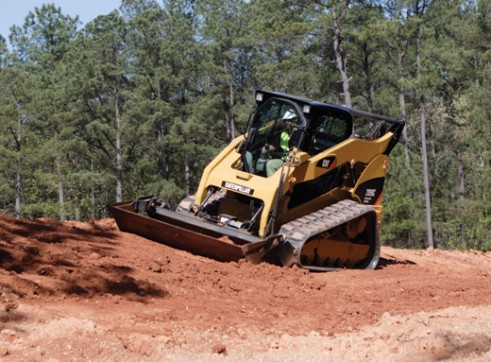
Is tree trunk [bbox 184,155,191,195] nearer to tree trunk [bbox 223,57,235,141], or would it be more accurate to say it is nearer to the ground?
tree trunk [bbox 223,57,235,141]

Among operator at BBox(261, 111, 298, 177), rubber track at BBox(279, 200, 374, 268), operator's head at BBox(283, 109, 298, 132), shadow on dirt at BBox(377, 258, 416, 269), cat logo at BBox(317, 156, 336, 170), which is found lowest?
shadow on dirt at BBox(377, 258, 416, 269)

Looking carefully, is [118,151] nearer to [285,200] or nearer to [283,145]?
[283,145]

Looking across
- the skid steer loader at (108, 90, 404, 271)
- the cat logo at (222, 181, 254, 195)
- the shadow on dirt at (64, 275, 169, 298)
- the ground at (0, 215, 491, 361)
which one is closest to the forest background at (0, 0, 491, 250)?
the skid steer loader at (108, 90, 404, 271)

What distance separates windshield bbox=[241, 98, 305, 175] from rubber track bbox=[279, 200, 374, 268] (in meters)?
1.00

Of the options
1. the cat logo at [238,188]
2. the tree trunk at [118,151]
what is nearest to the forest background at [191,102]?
the tree trunk at [118,151]

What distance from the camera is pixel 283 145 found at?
11031 millimetres

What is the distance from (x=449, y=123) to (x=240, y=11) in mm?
14442

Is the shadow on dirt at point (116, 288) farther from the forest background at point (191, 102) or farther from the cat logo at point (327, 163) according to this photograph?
the forest background at point (191, 102)

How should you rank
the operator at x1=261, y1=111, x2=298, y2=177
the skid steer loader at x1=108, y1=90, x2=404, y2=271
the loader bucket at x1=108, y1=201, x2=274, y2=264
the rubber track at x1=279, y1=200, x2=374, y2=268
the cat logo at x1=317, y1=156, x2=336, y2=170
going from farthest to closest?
the cat logo at x1=317, y1=156, x2=336, y2=170
the operator at x1=261, y1=111, x2=298, y2=177
the skid steer loader at x1=108, y1=90, x2=404, y2=271
the rubber track at x1=279, y1=200, x2=374, y2=268
the loader bucket at x1=108, y1=201, x2=274, y2=264

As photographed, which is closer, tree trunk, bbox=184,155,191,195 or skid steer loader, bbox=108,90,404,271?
skid steer loader, bbox=108,90,404,271

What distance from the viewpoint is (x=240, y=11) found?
44469 millimetres

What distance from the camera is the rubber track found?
10.0m

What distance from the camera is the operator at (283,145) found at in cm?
1085

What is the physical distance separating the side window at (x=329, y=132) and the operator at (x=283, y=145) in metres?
0.37
